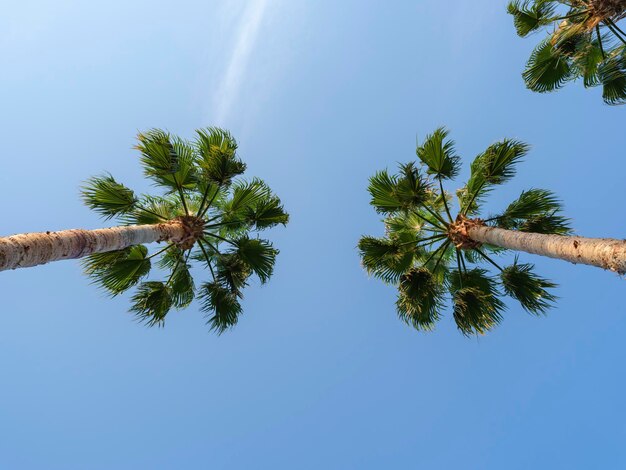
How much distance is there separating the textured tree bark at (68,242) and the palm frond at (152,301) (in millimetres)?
1355

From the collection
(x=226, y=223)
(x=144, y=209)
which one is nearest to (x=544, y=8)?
(x=226, y=223)

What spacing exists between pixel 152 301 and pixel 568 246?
8.05 metres

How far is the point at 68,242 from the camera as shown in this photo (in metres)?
6.52

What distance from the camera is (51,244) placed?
6164mm

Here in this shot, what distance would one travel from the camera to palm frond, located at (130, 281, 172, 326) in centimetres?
958

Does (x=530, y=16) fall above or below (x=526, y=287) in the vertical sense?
above

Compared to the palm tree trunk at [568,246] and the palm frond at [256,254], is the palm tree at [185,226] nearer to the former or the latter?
the palm frond at [256,254]

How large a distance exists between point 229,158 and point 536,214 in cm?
694

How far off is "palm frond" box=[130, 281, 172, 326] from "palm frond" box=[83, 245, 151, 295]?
0.34 meters

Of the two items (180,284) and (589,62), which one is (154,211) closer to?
(180,284)

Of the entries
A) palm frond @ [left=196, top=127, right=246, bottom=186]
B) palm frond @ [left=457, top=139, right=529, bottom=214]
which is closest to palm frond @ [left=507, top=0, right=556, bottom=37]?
palm frond @ [left=457, top=139, right=529, bottom=214]

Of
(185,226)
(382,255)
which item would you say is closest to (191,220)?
(185,226)

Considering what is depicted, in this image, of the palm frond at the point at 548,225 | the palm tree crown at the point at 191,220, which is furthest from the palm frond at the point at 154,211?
the palm frond at the point at 548,225

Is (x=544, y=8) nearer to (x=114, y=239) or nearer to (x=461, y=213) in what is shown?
(x=461, y=213)
